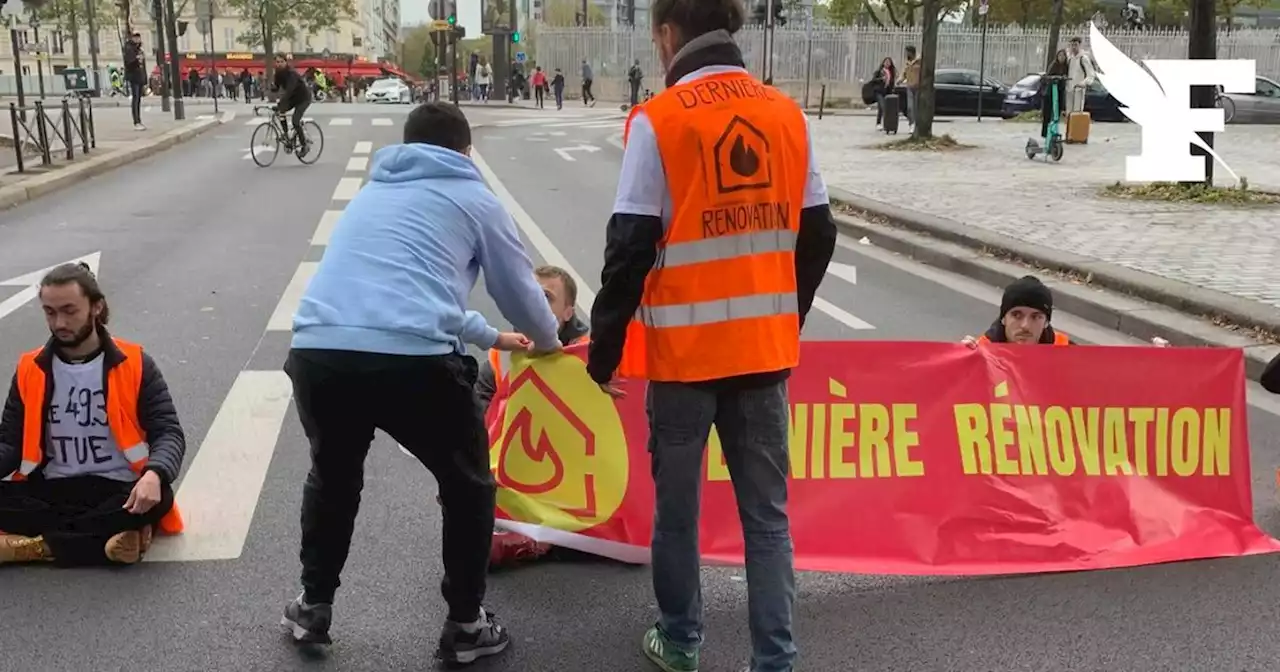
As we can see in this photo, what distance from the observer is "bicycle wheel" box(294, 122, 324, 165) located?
19.1 m

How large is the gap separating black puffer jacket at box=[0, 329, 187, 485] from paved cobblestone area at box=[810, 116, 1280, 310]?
23.5 feet

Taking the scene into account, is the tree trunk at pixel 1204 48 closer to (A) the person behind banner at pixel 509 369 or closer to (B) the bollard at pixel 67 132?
(A) the person behind banner at pixel 509 369

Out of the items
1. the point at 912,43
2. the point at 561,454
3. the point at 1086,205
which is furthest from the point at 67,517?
the point at 912,43

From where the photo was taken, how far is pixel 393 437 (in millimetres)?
3234

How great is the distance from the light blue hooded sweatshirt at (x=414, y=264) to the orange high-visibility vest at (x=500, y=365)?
89 cm

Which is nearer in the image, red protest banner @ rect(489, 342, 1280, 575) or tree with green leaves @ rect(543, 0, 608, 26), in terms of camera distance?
red protest banner @ rect(489, 342, 1280, 575)

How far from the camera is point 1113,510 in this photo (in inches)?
168

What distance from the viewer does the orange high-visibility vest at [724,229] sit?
112 inches

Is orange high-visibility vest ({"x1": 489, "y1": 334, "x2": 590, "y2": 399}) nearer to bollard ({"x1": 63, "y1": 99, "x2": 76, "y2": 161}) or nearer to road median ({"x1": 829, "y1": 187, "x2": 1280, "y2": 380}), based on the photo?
road median ({"x1": 829, "y1": 187, "x2": 1280, "y2": 380})

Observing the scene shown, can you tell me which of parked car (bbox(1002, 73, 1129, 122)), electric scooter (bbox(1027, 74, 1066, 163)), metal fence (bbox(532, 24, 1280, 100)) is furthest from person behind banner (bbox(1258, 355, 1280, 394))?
metal fence (bbox(532, 24, 1280, 100))

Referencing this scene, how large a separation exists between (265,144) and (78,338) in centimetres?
1555

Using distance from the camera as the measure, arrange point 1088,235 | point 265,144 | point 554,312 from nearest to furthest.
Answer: point 554,312
point 1088,235
point 265,144

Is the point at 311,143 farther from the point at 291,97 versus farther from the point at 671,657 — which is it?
the point at 671,657

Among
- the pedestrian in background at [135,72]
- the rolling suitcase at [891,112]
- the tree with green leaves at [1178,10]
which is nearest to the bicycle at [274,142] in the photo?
the pedestrian in background at [135,72]
